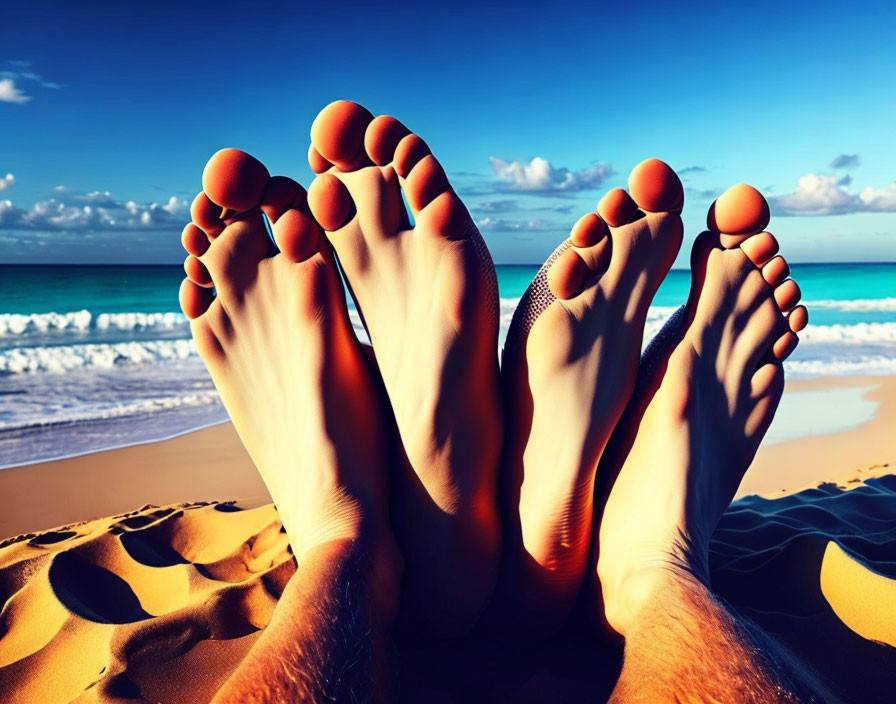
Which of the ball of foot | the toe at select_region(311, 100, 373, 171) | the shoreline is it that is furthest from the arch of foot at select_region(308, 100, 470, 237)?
the shoreline

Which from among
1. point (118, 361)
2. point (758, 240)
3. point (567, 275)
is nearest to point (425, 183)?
point (567, 275)

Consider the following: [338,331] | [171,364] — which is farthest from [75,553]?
[171,364]

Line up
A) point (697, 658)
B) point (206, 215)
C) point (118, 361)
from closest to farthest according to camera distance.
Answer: point (697, 658)
point (206, 215)
point (118, 361)

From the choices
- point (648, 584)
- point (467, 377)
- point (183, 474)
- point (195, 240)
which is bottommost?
point (183, 474)

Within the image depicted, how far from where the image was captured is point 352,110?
0.97 metres

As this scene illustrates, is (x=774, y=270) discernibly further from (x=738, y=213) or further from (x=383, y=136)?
(x=383, y=136)

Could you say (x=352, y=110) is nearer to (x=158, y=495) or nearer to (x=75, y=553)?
(x=75, y=553)

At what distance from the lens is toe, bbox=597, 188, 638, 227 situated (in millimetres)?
986

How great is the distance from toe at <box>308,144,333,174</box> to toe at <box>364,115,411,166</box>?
0.09 metres

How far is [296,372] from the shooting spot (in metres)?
1.10

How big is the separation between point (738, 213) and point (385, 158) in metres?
0.60

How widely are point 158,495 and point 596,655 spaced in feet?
5.51

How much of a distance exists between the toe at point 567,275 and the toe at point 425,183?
215 millimetres

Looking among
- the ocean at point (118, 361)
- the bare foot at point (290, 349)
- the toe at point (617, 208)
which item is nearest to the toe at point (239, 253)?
the bare foot at point (290, 349)
